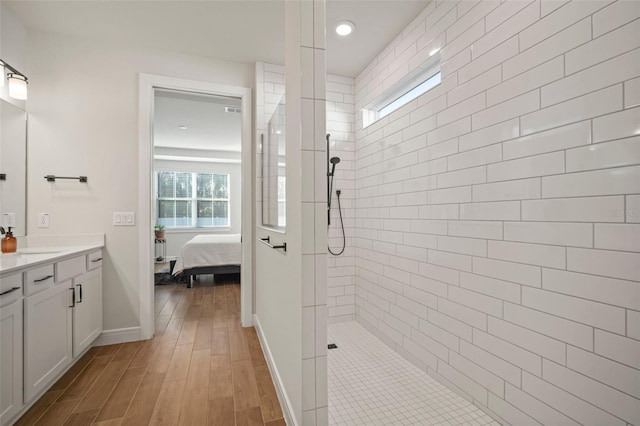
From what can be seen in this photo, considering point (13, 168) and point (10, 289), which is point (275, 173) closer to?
point (10, 289)

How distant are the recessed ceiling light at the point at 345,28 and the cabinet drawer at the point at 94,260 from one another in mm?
2772

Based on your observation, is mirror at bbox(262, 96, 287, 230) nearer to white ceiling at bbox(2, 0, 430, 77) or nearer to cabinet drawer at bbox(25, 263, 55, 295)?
white ceiling at bbox(2, 0, 430, 77)

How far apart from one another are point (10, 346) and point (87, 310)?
79cm

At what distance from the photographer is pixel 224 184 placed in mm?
7492

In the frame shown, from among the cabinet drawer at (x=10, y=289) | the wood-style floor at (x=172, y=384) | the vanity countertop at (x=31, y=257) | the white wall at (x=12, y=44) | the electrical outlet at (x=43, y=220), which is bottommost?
the wood-style floor at (x=172, y=384)

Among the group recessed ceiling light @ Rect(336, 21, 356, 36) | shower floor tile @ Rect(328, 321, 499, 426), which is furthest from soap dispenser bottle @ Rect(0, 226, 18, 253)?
recessed ceiling light @ Rect(336, 21, 356, 36)

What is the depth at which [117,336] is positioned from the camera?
252 centimetres

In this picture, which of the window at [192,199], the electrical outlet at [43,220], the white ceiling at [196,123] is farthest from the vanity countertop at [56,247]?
the window at [192,199]


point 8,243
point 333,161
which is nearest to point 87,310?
point 8,243

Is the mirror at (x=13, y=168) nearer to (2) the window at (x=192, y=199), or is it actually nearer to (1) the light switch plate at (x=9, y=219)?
(1) the light switch plate at (x=9, y=219)

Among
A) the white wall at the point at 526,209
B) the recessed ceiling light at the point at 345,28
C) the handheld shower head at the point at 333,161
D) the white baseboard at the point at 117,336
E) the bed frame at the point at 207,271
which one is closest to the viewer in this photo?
the white wall at the point at 526,209

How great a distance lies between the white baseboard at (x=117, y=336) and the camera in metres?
2.48

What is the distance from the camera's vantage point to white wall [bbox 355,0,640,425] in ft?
3.45

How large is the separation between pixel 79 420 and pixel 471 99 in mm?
2940
